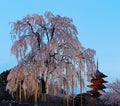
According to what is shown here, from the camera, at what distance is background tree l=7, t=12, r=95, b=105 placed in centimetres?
3697

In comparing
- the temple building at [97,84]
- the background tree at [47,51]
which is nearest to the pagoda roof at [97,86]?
the temple building at [97,84]

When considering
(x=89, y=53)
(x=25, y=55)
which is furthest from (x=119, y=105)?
(x=25, y=55)

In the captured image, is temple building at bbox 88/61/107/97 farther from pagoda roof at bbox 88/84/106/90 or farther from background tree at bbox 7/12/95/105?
background tree at bbox 7/12/95/105

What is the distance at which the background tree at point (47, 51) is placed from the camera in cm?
3697

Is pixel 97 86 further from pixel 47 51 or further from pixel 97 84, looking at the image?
pixel 47 51

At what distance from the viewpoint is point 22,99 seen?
41531 millimetres

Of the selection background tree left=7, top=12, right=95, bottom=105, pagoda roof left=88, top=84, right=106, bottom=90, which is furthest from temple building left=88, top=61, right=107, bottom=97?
background tree left=7, top=12, right=95, bottom=105

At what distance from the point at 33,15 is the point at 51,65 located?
5.90m

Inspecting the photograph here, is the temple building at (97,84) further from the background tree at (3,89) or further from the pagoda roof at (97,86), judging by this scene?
the background tree at (3,89)

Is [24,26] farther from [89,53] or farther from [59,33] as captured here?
[89,53]

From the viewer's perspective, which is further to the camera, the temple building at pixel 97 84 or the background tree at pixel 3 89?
the background tree at pixel 3 89

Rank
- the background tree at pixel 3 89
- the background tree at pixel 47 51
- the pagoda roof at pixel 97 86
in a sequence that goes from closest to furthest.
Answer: the background tree at pixel 47 51 < the pagoda roof at pixel 97 86 < the background tree at pixel 3 89

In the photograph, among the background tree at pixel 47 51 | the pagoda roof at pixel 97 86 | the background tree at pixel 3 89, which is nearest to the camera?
the background tree at pixel 47 51

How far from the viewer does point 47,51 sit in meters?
36.6
